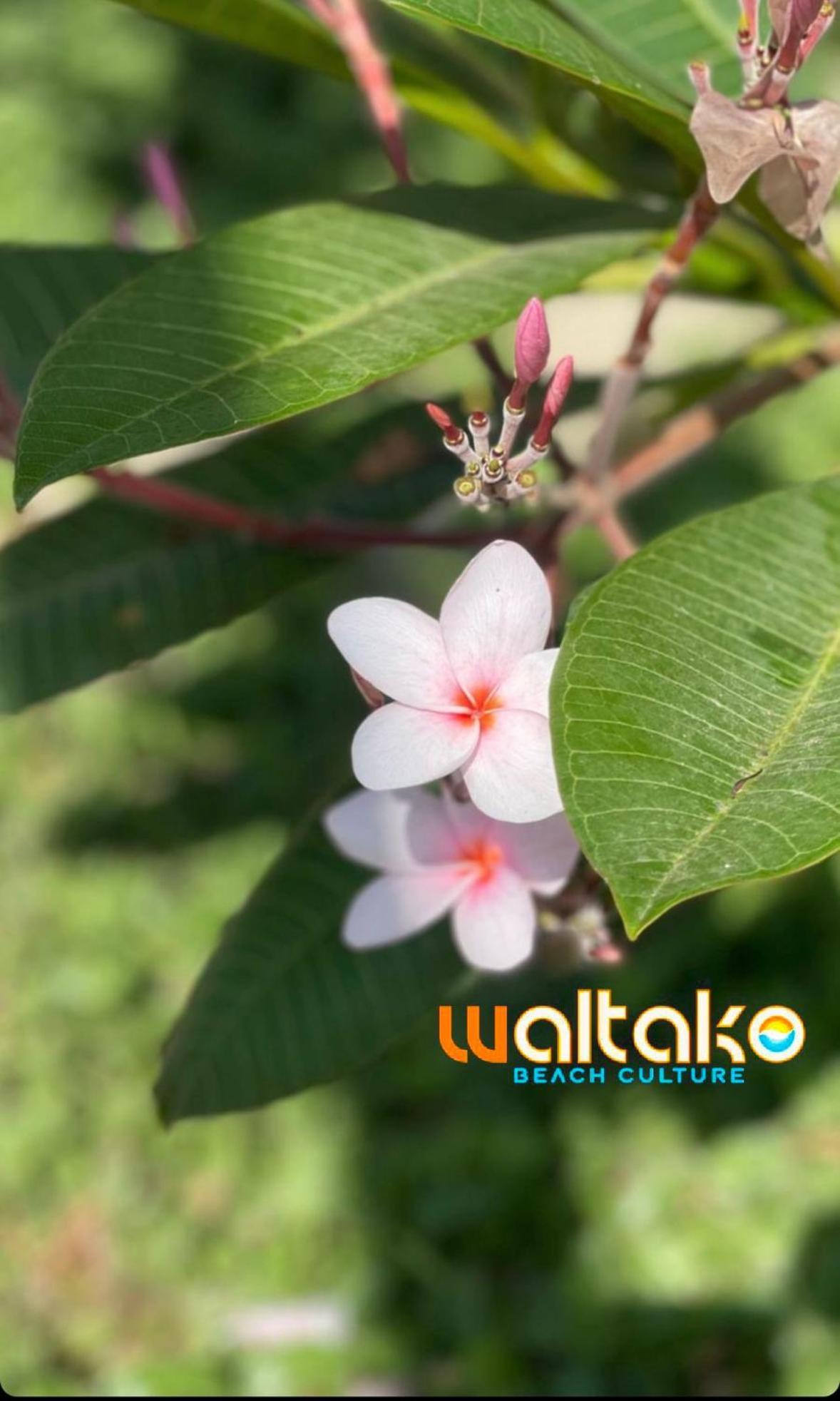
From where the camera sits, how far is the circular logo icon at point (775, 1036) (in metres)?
1.02

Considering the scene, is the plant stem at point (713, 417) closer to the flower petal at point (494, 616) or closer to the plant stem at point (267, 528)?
the plant stem at point (267, 528)

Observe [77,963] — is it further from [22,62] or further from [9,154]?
[22,62]

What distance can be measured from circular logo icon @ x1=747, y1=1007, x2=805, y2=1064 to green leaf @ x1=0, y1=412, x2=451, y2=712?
47 cm

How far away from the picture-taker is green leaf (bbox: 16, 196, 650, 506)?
0.68 metres

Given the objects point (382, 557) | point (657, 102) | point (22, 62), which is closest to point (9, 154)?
point (22, 62)

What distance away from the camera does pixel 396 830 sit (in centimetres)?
87

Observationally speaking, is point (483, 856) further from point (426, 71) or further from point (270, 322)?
point (426, 71)

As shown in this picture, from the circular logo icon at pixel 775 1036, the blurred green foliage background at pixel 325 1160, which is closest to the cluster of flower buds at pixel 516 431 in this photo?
the circular logo icon at pixel 775 1036

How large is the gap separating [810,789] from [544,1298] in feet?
4.18

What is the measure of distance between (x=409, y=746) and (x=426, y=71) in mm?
693

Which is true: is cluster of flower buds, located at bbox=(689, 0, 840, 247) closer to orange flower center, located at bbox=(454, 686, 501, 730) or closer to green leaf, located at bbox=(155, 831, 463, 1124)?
orange flower center, located at bbox=(454, 686, 501, 730)

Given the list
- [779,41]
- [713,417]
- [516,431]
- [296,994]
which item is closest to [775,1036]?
[296,994]

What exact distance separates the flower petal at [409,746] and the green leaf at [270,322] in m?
0.15

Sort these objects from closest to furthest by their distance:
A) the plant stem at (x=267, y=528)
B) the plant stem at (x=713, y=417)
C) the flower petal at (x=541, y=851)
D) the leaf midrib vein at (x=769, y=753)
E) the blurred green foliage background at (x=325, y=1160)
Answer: the leaf midrib vein at (x=769, y=753) < the flower petal at (x=541, y=851) < the plant stem at (x=267, y=528) < the plant stem at (x=713, y=417) < the blurred green foliage background at (x=325, y=1160)
